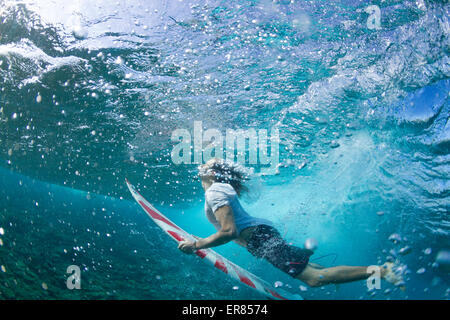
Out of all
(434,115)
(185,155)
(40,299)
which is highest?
(185,155)

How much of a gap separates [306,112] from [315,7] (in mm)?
3970

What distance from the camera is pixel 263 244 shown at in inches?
135

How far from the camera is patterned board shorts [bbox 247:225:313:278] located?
338 centimetres

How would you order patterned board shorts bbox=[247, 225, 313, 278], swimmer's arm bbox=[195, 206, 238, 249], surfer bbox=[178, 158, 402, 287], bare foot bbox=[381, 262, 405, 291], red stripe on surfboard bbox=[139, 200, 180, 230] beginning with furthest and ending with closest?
red stripe on surfboard bbox=[139, 200, 180, 230]
patterned board shorts bbox=[247, 225, 313, 278]
bare foot bbox=[381, 262, 405, 291]
surfer bbox=[178, 158, 402, 287]
swimmer's arm bbox=[195, 206, 238, 249]

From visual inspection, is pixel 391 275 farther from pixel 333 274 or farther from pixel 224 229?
pixel 224 229

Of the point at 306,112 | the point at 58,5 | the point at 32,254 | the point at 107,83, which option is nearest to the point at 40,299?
the point at 32,254

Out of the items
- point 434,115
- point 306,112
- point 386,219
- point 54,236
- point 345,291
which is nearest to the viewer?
point 434,115

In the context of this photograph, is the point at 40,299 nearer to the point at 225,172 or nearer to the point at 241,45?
the point at 225,172

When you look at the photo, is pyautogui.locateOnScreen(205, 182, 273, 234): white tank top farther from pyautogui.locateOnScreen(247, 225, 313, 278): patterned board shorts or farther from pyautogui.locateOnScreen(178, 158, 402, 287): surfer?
pyautogui.locateOnScreen(247, 225, 313, 278): patterned board shorts

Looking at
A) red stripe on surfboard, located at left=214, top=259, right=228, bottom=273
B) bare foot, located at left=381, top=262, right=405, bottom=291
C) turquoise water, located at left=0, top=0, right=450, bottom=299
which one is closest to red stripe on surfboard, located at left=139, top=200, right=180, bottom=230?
red stripe on surfboard, located at left=214, top=259, right=228, bottom=273

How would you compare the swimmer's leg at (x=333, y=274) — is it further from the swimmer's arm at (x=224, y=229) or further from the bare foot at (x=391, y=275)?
the swimmer's arm at (x=224, y=229)

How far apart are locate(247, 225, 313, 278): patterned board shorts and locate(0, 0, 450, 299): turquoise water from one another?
3022 millimetres

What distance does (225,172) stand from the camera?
14.1ft

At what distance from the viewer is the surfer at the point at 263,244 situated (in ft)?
9.88
